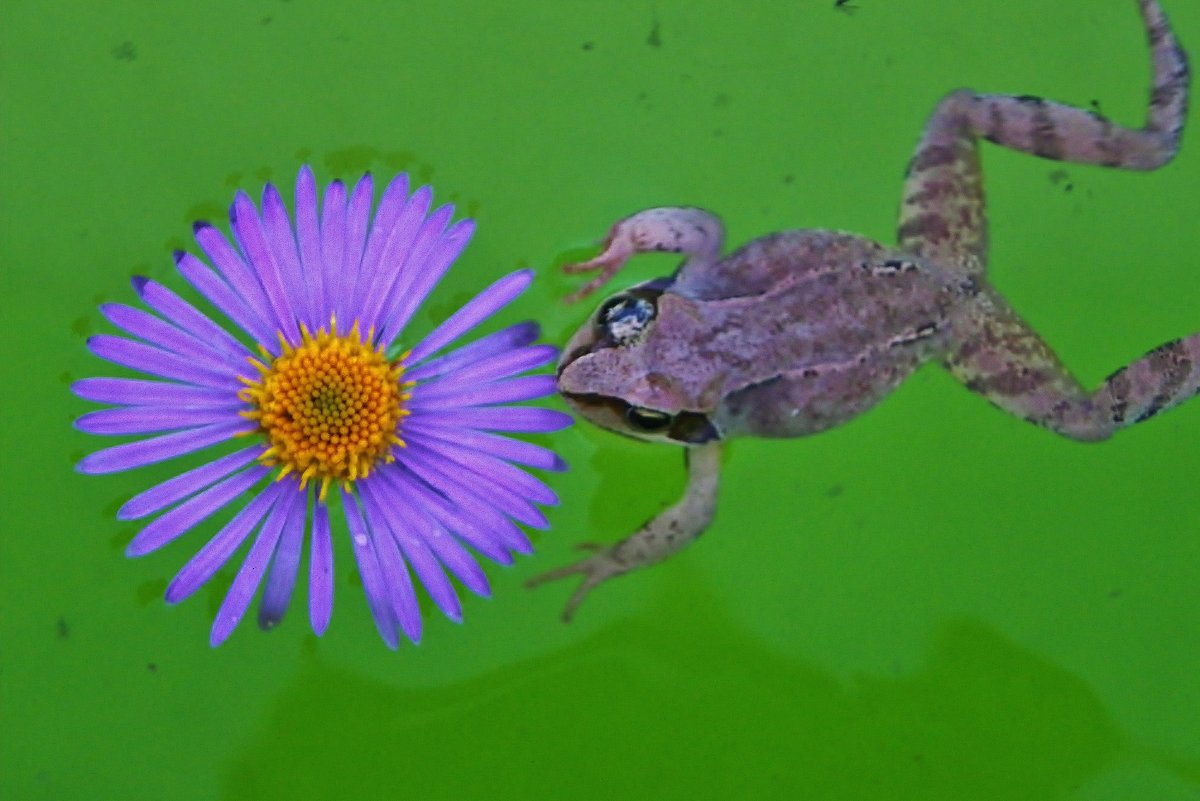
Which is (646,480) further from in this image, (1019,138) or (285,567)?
(1019,138)

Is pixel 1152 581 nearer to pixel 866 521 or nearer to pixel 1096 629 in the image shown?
pixel 1096 629

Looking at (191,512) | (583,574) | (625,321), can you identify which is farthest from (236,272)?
(583,574)

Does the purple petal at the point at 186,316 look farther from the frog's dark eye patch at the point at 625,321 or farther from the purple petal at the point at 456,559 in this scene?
the frog's dark eye patch at the point at 625,321

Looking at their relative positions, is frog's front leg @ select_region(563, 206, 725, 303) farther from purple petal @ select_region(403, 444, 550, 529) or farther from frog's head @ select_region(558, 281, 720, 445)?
purple petal @ select_region(403, 444, 550, 529)

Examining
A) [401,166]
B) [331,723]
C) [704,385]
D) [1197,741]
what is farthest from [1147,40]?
[331,723]

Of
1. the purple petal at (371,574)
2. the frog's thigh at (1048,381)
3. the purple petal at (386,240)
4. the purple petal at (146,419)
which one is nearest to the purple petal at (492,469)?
the purple petal at (371,574)
